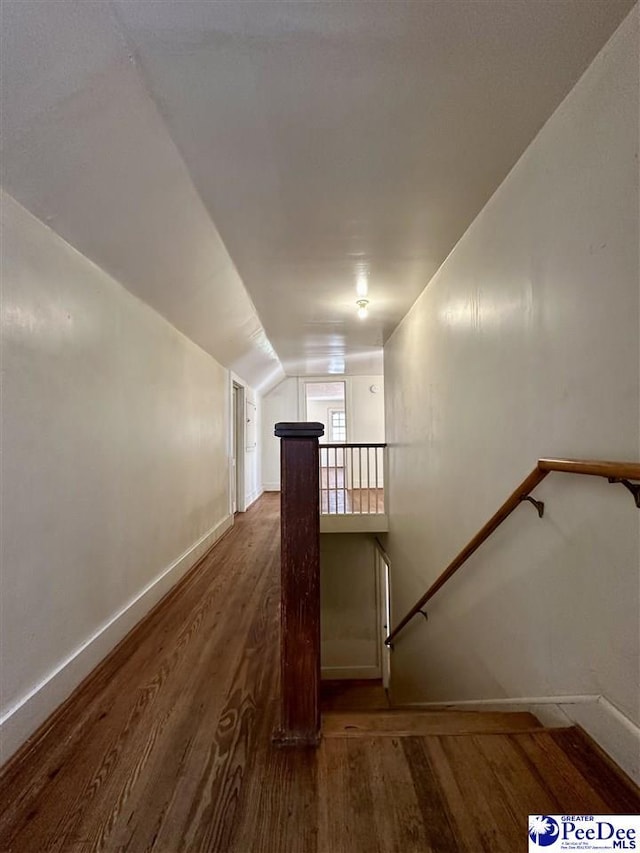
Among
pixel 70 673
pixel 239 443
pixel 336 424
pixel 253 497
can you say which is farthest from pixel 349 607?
pixel 336 424

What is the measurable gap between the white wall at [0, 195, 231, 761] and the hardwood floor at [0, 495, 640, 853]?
268 millimetres

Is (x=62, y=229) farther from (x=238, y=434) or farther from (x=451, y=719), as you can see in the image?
(x=238, y=434)

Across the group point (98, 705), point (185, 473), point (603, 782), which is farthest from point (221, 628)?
point (603, 782)

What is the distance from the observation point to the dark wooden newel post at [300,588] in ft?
4.46

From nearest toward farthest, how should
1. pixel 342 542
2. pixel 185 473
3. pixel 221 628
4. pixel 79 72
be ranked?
pixel 79 72
pixel 221 628
pixel 185 473
pixel 342 542

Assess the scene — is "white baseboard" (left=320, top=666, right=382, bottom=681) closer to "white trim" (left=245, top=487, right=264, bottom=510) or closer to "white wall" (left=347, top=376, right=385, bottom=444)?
"white trim" (left=245, top=487, right=264, bottom=510)

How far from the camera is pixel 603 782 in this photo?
3.59ft

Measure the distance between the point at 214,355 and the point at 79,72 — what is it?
350 cm

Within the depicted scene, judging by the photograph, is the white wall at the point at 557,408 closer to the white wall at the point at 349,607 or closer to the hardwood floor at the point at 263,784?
the hardwood floor at the point at 263,784

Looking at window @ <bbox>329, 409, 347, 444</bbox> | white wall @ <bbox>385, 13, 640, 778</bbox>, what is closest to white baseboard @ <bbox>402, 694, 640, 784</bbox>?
white wall @ <bbox>385, 13, 640, 778</bbox>

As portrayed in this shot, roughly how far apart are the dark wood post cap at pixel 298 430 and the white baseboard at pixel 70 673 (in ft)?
4.63

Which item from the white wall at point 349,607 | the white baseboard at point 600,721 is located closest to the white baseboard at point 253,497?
the white wall at point 349,607

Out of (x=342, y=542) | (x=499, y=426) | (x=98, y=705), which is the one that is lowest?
(x=342, y=542)

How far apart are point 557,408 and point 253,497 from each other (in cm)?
654
